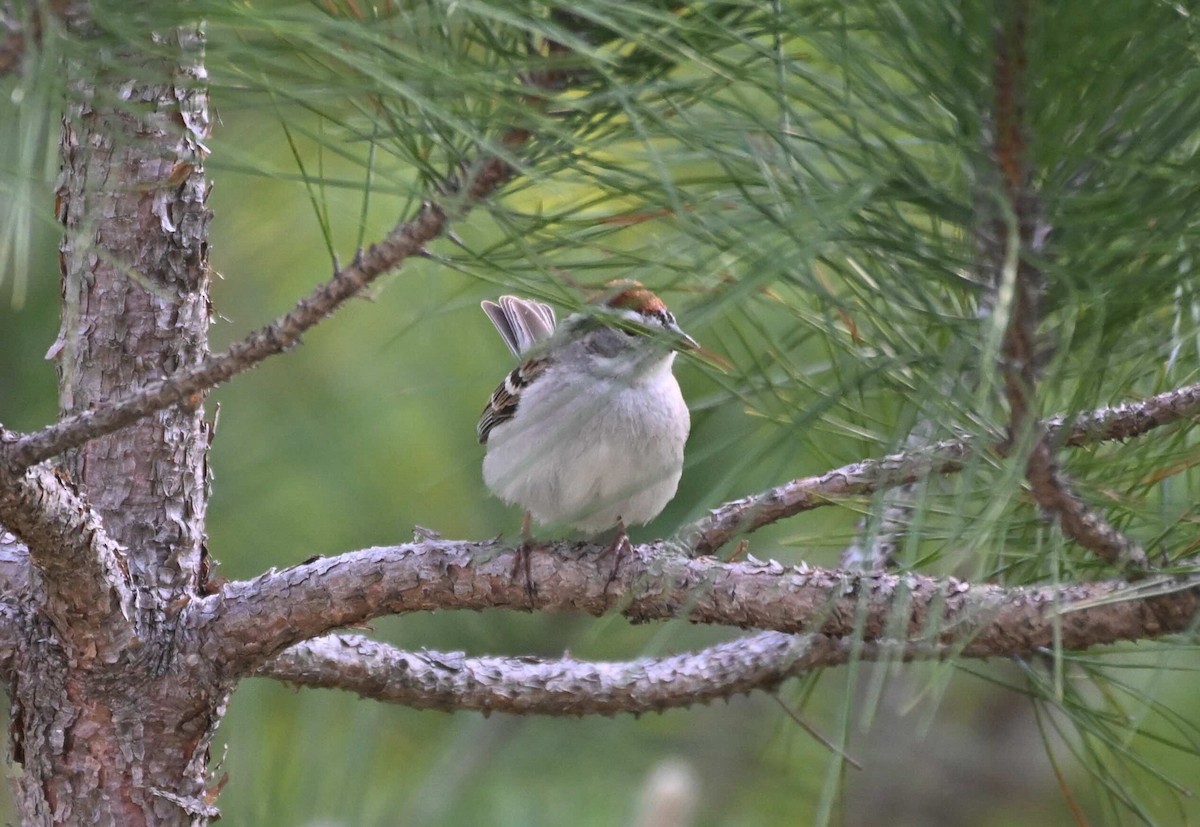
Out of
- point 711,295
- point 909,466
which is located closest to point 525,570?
point 909,466

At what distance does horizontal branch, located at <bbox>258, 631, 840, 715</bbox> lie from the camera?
→ 1.69 m

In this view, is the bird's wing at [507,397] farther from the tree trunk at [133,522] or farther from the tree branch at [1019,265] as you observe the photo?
the tree branch at [1019,265]

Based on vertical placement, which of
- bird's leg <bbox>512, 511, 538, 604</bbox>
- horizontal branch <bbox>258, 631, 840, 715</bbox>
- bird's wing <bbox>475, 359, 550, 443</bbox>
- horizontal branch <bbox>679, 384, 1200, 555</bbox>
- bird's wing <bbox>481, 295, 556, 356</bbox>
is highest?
bird's wing <bbox>481, 295, 556, 356</bbox>

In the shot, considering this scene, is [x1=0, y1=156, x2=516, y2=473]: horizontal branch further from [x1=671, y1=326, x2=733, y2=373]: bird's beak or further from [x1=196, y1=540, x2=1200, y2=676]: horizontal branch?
[x1=196, y1=540, x2=1200, y2=676]: horizontal branch

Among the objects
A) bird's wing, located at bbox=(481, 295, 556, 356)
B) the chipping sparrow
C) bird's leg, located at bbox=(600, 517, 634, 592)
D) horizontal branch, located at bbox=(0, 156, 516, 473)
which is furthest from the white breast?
horizontal branch, located at bbox=(0, 156, 516, 473)

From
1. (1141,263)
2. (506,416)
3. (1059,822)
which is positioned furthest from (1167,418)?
(1059,822)

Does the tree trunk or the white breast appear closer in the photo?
the tree trunk

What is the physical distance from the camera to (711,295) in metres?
0.91

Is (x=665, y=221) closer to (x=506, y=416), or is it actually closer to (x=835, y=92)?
(x=835, y=92)

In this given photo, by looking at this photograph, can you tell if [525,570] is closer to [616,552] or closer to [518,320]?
[616,552]

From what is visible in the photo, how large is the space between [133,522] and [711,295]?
38.7 inches

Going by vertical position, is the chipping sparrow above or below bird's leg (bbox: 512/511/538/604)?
above

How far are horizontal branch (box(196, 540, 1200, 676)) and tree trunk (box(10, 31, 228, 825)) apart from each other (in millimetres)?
78

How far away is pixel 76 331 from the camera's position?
156cm
